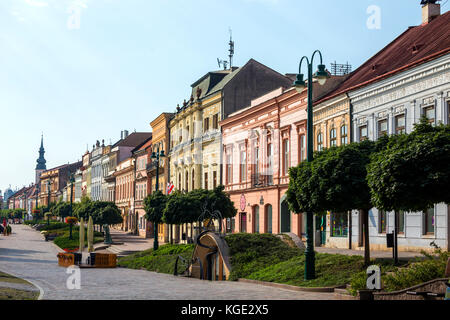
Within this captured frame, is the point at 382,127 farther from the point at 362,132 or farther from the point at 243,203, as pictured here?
the point at 243,203

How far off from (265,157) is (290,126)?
4.36m

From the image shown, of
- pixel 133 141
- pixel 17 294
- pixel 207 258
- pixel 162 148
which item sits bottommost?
pixel 207 258

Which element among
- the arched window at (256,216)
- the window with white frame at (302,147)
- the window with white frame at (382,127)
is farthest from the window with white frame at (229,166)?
the window with white frame at (382,127)

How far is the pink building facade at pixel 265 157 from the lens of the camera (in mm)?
40844

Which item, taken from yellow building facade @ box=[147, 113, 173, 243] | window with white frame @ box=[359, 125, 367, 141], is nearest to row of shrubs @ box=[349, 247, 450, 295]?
window with white frame @ box=[359, 125, 367, 141]

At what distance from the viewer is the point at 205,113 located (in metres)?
57.5

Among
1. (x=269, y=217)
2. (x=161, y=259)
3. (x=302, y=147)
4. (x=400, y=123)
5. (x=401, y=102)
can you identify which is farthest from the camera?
(x=269, y=217)

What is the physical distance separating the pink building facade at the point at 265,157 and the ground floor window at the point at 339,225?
3.80 metres

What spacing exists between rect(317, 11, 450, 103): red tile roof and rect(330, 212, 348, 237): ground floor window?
6169mm

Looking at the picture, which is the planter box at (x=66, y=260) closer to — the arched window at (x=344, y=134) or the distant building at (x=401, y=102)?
the distant building at (x=401, y=102)

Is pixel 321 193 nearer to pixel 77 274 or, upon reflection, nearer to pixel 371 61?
pixel 77 274

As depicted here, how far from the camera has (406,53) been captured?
32656 millimetres

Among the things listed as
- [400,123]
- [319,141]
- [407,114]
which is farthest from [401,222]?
[319,141]

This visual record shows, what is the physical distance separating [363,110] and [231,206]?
12.6 meters
